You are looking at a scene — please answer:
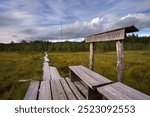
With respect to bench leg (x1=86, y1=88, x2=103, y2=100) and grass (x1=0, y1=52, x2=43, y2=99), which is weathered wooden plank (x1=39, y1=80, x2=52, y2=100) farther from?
bench leg (x1=86, y1=88, x2=103, y2=100)

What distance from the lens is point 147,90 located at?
17.8 feet

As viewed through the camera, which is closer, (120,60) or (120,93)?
(120,93)

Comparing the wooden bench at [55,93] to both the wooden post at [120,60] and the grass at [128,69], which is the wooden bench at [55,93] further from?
the grass at [128,69]

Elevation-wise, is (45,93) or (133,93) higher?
(133,93)

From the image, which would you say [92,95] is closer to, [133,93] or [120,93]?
[120,93]

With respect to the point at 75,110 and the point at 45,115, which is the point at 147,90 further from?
the point at 45,115

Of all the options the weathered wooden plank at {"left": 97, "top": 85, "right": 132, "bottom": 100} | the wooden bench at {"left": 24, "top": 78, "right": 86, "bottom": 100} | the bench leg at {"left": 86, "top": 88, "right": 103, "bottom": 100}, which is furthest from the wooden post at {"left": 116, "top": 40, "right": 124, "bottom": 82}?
the wooden bench at {"left": 24, "top": 78, "right": 86, "bottom": 100}

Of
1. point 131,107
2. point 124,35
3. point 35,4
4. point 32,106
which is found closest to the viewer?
point 131,107

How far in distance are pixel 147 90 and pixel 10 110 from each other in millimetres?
4143

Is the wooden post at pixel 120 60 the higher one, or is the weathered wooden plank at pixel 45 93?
the wooden post at pixel 120 60

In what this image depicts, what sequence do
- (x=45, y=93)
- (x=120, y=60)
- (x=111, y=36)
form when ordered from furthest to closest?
(x=45, y=93) → (x=111, y=36) → (x=120, y=60)

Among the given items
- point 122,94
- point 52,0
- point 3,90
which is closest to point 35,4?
point 52,0

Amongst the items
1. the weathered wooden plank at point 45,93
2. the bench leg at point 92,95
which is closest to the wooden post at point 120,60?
the bench leg at point 92,95

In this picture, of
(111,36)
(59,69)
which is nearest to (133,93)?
(111,36)
